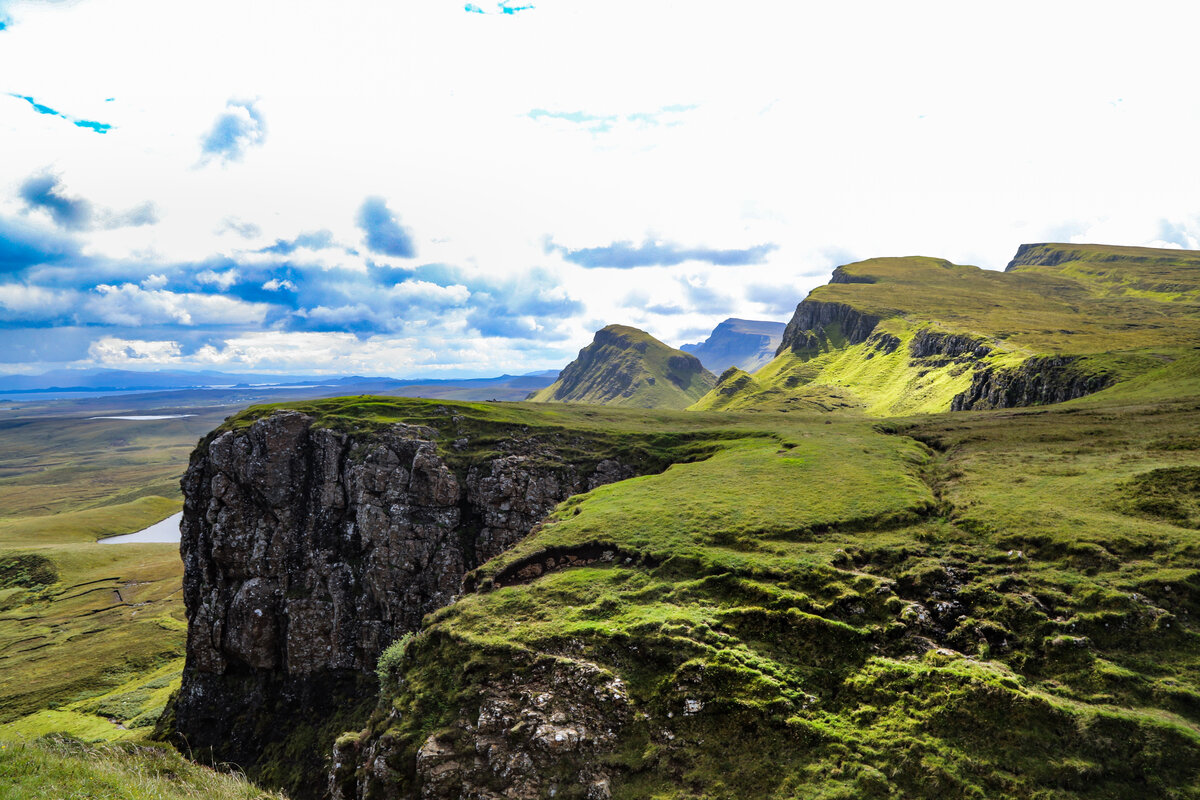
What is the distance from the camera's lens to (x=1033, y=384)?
102 meters

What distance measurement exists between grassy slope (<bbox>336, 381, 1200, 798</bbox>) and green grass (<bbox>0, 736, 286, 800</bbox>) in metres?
8.64

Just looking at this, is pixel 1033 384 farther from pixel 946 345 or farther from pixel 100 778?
pixel 100 778

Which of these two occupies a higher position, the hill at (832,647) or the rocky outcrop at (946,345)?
the rocky outcrop at (946,345)

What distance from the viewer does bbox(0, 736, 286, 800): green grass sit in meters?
13.2

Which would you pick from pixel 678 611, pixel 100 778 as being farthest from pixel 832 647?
pixel 100 778

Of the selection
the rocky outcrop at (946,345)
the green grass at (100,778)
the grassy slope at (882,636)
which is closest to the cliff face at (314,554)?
the grassy slope at (882,636)

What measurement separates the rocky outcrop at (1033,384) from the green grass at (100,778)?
12608 centimetres

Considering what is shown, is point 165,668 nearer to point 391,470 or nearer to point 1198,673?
point 391,470

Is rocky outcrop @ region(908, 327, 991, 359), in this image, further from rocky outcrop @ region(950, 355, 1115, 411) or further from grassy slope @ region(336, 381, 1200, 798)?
grassy slope @ region(336, 381, 1200, 798)

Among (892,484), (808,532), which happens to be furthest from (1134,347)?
(808,532)

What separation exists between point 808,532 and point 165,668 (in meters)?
106

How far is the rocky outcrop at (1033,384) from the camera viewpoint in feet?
303

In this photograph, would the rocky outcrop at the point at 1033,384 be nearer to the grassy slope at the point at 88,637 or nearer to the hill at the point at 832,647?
the hill at the point at 832,647

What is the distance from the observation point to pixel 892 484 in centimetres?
4441
